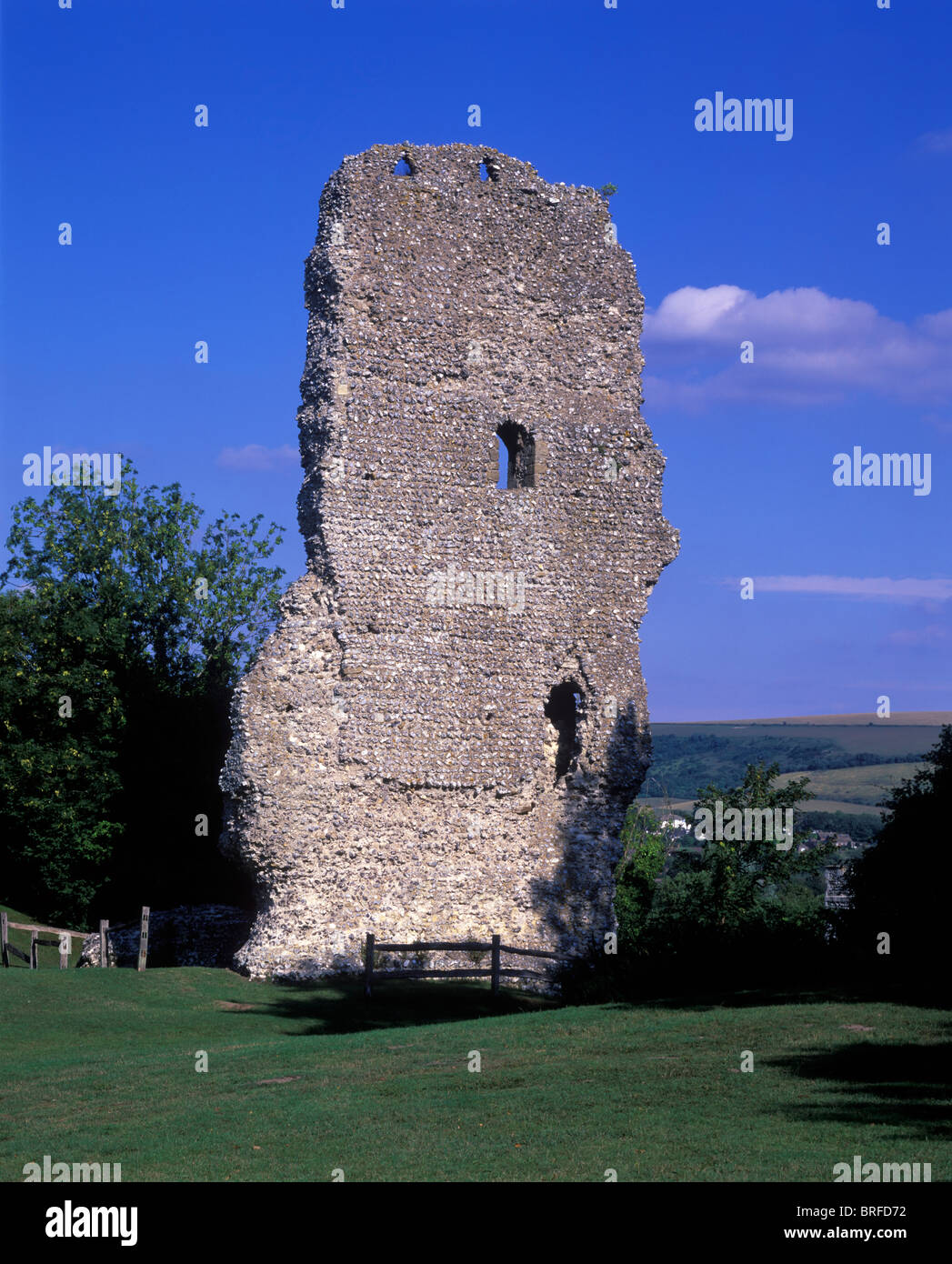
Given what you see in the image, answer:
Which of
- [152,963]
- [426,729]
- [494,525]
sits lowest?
[152,963]

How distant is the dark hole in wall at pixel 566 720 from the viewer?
79.5ft

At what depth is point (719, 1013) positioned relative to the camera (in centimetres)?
1591

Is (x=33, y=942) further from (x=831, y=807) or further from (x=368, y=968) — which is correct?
(x=831, y=807)

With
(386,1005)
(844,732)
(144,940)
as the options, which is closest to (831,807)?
(844,732)

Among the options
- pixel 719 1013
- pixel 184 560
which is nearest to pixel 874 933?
pixel 719 1013

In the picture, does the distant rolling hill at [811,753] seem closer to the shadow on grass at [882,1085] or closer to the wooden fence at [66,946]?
the wooden fence at [66,946]

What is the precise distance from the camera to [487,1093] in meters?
12.5

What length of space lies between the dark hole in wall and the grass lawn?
21.0 ft

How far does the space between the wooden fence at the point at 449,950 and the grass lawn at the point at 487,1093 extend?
1.92 metres

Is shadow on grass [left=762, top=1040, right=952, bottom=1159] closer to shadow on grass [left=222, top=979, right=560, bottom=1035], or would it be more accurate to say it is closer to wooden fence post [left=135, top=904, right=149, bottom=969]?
shadow on grass [left=222, top=979, right=560, bottom=1035]

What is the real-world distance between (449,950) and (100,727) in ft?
44.1

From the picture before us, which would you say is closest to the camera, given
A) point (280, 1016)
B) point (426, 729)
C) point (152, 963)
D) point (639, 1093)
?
point (639, 1093)
